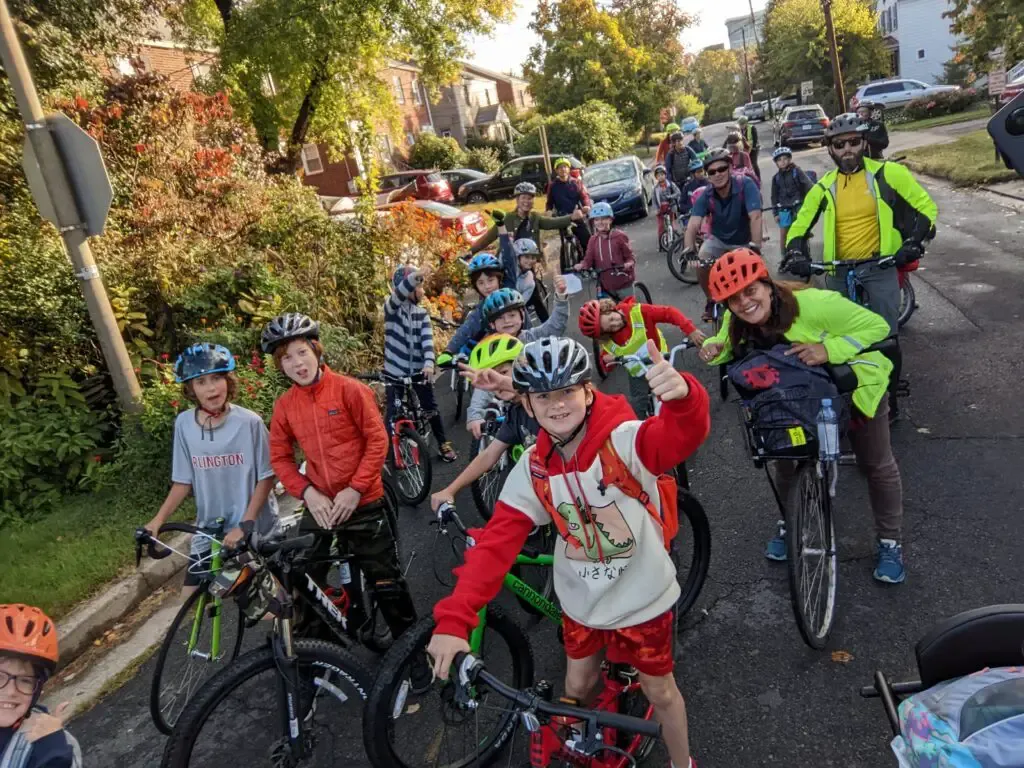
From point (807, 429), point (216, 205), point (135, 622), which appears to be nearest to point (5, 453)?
point (135, 622)

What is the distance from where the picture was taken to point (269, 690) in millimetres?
2963

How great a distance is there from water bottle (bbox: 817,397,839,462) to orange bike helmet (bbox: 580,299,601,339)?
1770 millimetres

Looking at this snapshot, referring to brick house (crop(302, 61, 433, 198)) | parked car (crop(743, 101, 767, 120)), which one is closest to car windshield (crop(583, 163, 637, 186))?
brick house (crop(302, 61, 433, 198))

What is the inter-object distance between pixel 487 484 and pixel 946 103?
3456 cm

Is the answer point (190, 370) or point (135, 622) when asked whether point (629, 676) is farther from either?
point (135, 622)

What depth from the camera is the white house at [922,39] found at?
51062 mm

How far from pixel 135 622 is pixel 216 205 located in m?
6.38

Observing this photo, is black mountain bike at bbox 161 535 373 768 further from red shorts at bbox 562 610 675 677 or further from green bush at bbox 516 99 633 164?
green bush at bbox 516 99 633 164

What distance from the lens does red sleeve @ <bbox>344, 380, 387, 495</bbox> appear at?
3.73 m

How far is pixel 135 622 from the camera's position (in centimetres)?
508

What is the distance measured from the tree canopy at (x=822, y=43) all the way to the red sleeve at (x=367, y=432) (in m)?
48.8

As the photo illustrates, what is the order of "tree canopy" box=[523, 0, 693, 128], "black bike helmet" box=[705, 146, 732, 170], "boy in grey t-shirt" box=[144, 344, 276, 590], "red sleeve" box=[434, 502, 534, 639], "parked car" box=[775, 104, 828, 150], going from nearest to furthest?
"red sleeve" box=[434, 502, 534, 639]
"boy in grey t-shirt" box=[144, 344, 276, 590]
"black bike helmet" box=[705, 146, 732, 170]
"parked car" box=[775, 104, 828, 150]
"tree canopy" box=[523, 0, 693, 128]

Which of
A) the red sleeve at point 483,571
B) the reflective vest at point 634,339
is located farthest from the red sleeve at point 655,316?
the red sleeve at point 483,571

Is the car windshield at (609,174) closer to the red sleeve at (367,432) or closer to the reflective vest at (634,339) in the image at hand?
the reflective vest at (634,339)
